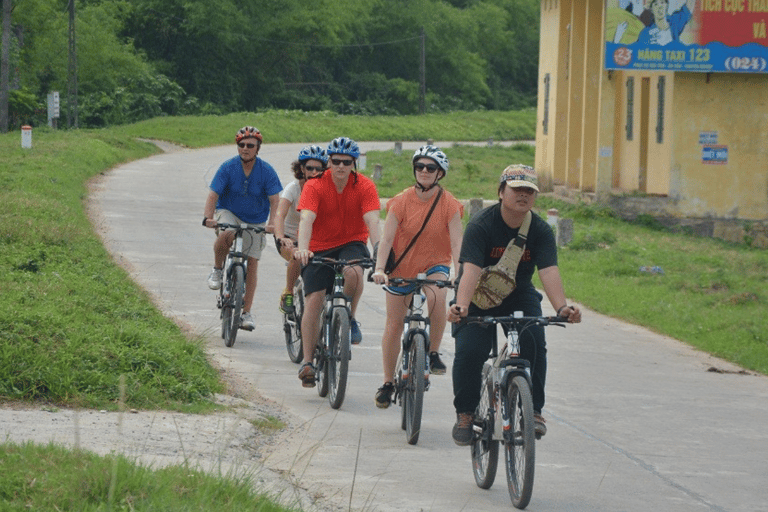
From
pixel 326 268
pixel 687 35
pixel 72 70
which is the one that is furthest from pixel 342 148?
pixel 72 70

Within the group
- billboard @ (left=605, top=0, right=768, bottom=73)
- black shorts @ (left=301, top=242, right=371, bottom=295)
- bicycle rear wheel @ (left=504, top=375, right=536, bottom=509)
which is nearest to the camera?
bicycle rear wheel @ (left=504, top=375, right=536, bottom=509)

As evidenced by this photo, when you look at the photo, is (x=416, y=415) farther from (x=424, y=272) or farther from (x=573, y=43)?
(x=573, y=43)

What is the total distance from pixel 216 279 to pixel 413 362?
4.24 m

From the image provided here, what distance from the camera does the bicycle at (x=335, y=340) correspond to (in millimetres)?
8898

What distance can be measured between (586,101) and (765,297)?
12307 mm

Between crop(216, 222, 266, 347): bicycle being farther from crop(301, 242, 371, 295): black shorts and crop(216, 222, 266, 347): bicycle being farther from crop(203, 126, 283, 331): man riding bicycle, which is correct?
crop(301, 242, 371, 295): black shorts

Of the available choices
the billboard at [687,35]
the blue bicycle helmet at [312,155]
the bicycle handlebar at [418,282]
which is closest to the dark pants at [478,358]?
the bicycle handlebar at [418,282]

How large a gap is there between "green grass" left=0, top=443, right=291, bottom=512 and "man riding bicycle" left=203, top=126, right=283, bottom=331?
5676 millimetres

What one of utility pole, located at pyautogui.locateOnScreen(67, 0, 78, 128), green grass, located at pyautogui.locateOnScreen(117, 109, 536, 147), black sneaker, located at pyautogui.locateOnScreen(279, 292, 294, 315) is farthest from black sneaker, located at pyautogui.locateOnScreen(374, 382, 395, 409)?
green grass, located at pyautogui.locateOnScreen(117, 109, 536, 147)

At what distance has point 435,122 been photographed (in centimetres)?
7369

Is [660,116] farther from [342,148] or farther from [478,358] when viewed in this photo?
[478,358]

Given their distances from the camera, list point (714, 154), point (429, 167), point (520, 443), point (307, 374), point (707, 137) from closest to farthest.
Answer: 1. point (520, 443)
2. point (429, 167)
3. point (307, 374)
4. point (707, 137)
5. point (714, 154)

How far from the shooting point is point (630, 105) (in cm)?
2834

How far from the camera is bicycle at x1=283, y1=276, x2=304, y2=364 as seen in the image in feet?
34.9
